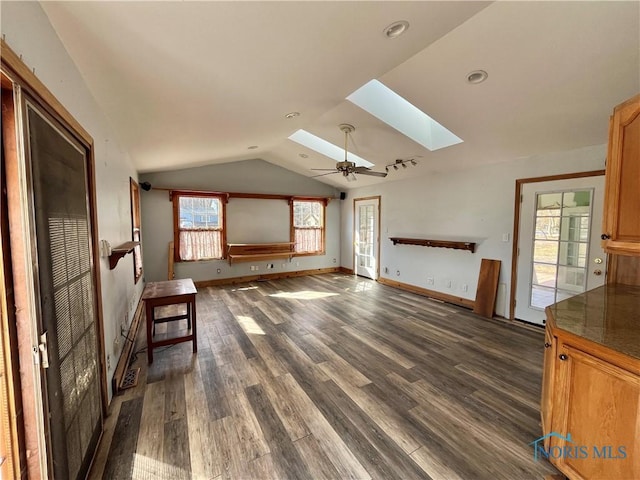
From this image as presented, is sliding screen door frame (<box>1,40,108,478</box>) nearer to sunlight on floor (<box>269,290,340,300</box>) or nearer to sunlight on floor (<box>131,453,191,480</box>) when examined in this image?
sunlight on floor (<box>131,453,191,480</box>)

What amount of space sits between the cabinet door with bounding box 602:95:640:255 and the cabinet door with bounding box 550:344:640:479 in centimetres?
70

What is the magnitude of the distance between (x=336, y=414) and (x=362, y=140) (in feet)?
12.0

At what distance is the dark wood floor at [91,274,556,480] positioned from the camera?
63.3 inches

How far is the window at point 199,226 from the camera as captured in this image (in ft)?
18.2

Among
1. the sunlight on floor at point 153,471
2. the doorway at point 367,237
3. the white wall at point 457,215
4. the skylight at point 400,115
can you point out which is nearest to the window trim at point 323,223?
the doorway at point 367,237

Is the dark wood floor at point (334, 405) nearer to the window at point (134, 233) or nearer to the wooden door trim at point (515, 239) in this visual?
the wooden door trim at point (515, 239)

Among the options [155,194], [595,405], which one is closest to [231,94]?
[595,405]

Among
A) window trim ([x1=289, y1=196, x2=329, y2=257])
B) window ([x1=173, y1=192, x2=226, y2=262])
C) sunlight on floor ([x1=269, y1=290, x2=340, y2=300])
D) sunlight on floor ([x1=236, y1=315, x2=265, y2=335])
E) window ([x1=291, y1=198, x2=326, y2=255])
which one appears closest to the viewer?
sunlight on floor ([x1=236, y1=315, x2=265, y2=335])

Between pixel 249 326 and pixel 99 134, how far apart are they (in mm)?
2673

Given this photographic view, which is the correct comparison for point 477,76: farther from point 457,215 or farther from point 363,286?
point 363,286

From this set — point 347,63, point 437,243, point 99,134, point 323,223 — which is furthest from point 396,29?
point 323,223

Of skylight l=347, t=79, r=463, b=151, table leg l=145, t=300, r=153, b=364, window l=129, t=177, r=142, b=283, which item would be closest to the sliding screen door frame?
table leg l=145, t=300, r=153, b=364

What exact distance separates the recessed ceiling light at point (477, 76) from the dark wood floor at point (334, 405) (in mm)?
2700

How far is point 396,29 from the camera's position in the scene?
1.70 metres
